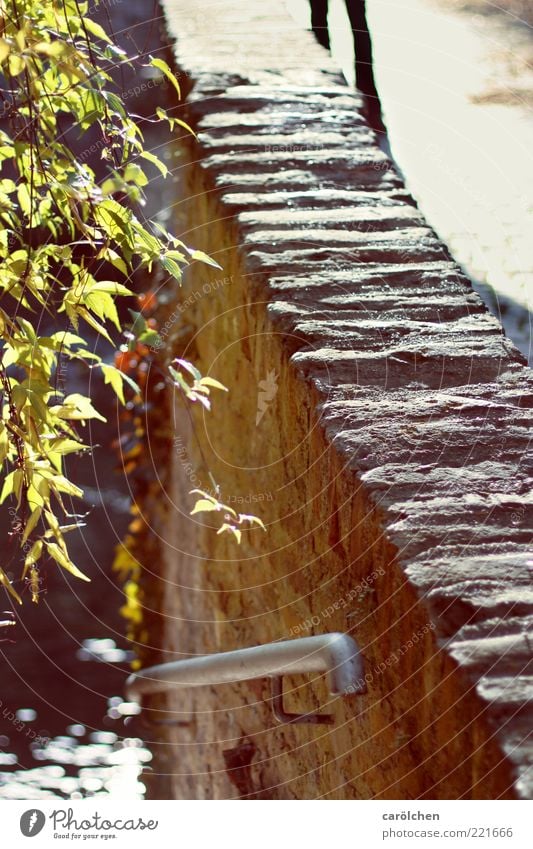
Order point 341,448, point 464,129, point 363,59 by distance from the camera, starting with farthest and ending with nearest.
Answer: point 363,59
point 464,129
point 341,448

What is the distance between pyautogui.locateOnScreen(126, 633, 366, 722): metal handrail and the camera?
108 cm

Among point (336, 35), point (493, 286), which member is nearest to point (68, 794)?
point (493, 286)

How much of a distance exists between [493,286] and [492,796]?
1.32 meters

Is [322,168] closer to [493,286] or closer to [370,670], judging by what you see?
[493,286]

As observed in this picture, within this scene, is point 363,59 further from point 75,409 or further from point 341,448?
point 75,409

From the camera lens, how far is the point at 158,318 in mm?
3141

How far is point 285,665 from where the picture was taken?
48.4 inches

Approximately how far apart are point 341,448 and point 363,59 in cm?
167

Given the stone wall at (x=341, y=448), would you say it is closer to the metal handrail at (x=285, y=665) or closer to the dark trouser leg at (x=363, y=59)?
the metal handrail at (x=285, y=665)

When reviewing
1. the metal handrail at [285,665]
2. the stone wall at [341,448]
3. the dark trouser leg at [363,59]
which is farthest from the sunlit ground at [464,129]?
the metal handrail at [285,665]

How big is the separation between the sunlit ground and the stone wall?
327 mm

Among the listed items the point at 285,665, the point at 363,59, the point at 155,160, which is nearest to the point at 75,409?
the point at 155,160

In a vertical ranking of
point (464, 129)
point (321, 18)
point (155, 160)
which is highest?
point (321, 18)

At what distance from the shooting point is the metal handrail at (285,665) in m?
1.08
